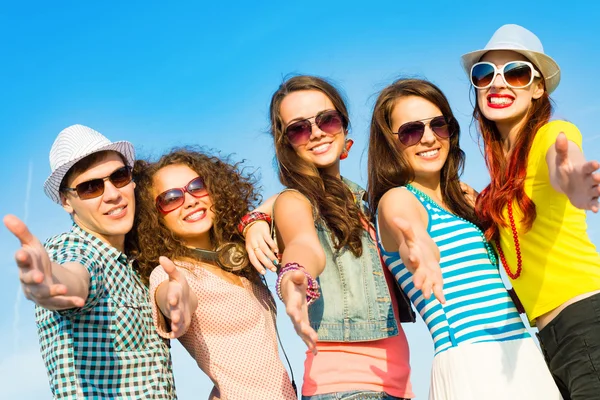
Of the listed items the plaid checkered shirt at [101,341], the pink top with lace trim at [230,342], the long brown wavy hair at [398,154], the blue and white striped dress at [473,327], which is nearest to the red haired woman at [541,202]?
the blue and white striped dress at [473,327]

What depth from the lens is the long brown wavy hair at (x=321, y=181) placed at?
17.0 feet

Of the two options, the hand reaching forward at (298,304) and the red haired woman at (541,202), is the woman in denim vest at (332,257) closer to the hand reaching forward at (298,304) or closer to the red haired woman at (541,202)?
the hand reaching forward at (298,304)

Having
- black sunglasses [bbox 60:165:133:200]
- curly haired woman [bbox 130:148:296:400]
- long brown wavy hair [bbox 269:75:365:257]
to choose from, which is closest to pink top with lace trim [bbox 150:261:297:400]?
curly haired woman [bbox 130:148:296:400]

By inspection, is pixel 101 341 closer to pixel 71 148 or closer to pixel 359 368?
pixel 71 148

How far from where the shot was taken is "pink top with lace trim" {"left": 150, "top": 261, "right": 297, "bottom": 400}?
17.4 feet

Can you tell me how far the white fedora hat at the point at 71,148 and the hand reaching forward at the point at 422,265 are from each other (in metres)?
2.86

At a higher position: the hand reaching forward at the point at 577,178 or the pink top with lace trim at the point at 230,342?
the hand reaching forward at the point at 577,178

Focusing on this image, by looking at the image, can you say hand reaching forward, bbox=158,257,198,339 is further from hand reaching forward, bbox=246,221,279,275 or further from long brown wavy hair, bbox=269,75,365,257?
long brown wavy hair, bbox=269,75,365,257

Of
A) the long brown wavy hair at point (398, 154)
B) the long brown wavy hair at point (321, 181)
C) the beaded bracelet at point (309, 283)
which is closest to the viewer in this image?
the beaded bracelet at point (309, 283)

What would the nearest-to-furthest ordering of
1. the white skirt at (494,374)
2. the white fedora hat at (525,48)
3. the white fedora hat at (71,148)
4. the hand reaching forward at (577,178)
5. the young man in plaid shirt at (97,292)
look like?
the hand reaching forward at (577,178) < the white skirt at (494,374) < the young man in plaid shirt at (97,292) < the white fedora hat at (525,48) < the white fedora hat at (71,148)

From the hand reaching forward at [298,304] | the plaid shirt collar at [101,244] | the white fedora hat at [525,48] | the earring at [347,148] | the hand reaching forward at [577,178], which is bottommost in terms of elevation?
the hand reaching forward at [298,304]

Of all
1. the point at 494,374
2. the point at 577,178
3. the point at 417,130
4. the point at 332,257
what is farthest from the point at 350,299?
the point at 577,178

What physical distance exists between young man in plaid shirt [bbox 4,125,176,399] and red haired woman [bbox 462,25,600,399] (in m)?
2.83

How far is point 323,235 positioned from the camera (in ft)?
17.0
